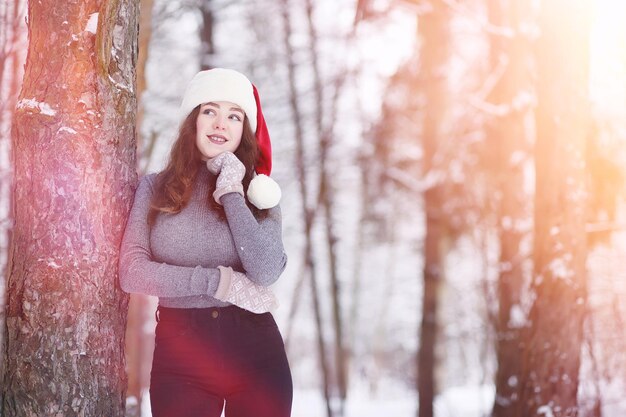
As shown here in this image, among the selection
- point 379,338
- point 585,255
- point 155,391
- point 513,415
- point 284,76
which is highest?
point 284,76

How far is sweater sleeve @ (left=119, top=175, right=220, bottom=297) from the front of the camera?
3.01m

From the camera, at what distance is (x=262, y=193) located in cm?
325

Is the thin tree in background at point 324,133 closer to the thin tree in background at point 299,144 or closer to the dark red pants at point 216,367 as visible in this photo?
the thin tree in background at point 299,144

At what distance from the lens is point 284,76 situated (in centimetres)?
1312

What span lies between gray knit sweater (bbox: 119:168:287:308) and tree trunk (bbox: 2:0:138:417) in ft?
0.41

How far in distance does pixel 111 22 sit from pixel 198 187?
80cm

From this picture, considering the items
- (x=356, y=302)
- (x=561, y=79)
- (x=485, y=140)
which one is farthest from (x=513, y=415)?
(x=356, y=302)

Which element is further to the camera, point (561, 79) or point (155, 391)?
point (561, 79)

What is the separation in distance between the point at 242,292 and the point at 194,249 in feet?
0.96

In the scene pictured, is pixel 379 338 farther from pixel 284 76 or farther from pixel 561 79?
pixel 561 79

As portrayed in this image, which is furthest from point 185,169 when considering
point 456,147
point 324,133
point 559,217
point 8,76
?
point 324,133

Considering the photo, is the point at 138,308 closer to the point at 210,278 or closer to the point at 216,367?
the point at 216,367

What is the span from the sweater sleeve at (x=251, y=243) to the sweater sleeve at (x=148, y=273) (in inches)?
5.9

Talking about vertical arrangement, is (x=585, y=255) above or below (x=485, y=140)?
below
